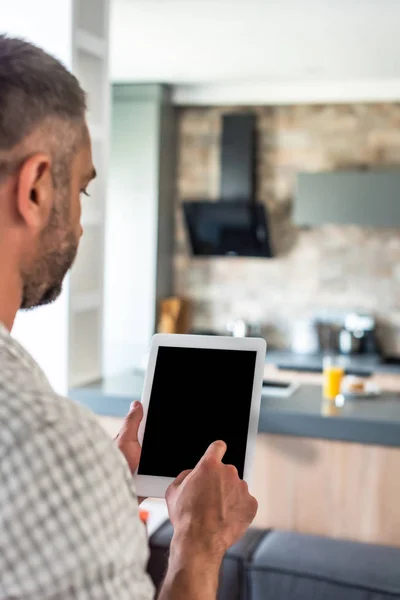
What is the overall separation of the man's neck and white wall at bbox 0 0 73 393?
2052 mm

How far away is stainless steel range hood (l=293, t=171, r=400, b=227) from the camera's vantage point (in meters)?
4.56

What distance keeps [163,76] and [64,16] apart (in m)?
2.05

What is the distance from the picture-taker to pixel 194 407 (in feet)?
3.84

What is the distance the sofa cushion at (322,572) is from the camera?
2.14 metres

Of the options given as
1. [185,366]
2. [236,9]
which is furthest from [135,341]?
[185,366]

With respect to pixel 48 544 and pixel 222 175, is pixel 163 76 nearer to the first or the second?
pixel 222 175

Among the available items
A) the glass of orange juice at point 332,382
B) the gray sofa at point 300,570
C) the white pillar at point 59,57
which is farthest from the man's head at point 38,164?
the glass of orange juice at point 332,382

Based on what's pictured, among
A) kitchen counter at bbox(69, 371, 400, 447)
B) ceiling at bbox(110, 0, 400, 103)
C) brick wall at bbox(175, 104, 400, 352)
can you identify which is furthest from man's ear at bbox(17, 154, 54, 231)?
brick wall at bbox(175, 104, 400, 352)

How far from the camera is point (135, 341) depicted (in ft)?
16.5

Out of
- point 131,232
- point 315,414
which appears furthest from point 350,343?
point 315,414

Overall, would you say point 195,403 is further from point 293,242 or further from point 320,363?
point 293,242

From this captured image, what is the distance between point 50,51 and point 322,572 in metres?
1.91

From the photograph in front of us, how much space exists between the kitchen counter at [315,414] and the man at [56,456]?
1599 mm

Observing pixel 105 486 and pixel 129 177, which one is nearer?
pixel 105 486
